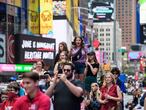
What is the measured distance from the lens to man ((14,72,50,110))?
573 centimetres

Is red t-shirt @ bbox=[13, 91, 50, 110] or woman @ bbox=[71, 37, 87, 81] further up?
woman @ bbox=[71, 37, 87, 81]

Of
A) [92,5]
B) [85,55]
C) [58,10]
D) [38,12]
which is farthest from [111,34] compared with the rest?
[85,55]

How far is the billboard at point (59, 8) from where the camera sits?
76250 millimetres

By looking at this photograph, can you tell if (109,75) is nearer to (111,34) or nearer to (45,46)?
(45,46)

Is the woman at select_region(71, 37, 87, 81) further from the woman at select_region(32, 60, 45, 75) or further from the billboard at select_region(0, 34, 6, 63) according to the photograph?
the billboard at select_region(0, 34, 6, 63)

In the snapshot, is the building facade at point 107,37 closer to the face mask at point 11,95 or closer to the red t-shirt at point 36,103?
the face mask at point 11,95

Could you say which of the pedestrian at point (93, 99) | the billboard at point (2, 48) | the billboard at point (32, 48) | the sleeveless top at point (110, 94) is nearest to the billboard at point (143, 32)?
the pedestrian at point (93, 99)

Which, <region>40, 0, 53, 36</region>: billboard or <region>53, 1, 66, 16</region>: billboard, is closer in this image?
<region>40, 0, 53, 36</region>: billboard

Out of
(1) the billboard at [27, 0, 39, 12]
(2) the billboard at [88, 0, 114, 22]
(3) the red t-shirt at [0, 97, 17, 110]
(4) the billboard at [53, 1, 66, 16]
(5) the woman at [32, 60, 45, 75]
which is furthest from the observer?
(2) the billboard at [88, 0, 114, 22]

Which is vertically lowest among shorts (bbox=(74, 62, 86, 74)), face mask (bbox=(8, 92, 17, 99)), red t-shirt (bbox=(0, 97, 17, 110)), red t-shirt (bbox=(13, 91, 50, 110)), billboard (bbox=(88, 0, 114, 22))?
red t-shirt (bbox=(0, 97, 17, 110))

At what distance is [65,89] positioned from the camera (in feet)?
24.5

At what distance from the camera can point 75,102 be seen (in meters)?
7.54

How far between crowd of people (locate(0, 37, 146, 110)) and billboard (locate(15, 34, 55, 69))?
40740 mm

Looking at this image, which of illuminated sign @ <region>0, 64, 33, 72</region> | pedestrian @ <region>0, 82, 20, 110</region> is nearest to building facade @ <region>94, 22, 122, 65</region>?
illuminated sign @ <region>0, 64, 33, 72</region>
